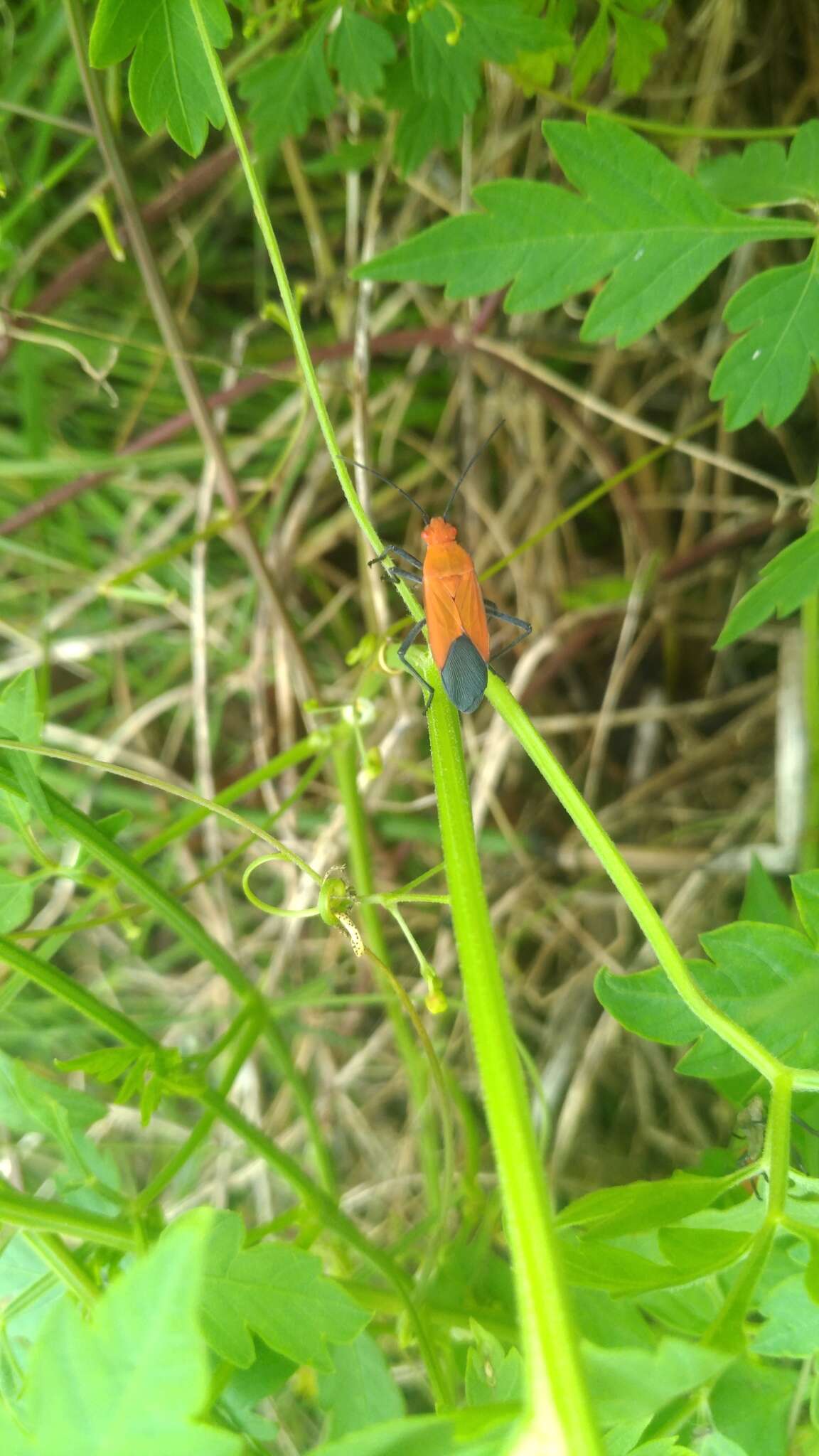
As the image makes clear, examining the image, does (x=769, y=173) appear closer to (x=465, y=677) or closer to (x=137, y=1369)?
(x=465, y=677)

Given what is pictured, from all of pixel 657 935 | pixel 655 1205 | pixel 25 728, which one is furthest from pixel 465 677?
pixel 655 1205

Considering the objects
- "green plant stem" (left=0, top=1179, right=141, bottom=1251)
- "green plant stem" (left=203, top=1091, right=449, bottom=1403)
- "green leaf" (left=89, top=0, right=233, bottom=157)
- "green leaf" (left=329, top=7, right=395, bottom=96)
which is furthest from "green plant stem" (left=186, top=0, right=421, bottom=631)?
"green plant stem" (left=0, top=1179, right=141, bottom=1251)

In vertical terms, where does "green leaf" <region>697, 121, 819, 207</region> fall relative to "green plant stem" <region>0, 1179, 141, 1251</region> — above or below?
above

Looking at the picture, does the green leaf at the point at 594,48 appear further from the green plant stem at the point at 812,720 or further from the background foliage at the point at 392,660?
the green plant stem at the point at 812,720

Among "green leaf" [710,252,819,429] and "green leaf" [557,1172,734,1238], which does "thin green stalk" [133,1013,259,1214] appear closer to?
"green leaf" [557,1172,734,1238]

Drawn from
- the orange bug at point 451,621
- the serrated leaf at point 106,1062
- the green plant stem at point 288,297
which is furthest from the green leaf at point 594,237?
the serrated leaf at point 106,1062

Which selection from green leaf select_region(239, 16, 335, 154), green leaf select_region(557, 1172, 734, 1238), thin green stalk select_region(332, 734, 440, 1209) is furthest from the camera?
thin green stalk select_region(332, 734, 440, 1209)
